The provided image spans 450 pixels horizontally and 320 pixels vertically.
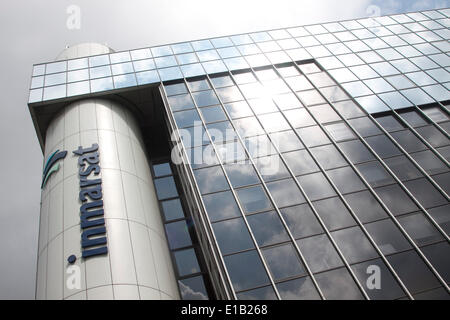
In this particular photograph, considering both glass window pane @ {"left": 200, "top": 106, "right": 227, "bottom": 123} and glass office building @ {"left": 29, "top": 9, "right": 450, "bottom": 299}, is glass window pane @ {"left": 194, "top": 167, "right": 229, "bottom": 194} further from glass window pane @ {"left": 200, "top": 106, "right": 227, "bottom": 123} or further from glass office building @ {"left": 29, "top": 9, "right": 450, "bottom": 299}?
glass window pane @ {"left": 200, "top": 106, "right": 227, "bottom": 123}

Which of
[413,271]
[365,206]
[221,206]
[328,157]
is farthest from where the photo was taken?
[328,157]

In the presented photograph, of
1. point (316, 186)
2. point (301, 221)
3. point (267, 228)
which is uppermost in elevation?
point (316, 186)

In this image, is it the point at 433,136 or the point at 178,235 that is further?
the point at 178,235

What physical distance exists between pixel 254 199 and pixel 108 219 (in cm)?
877

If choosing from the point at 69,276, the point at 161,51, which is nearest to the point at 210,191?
the point at 69,276

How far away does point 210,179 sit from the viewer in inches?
918

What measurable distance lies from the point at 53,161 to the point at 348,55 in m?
26.3

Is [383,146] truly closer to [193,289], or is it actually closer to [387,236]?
[387,236]

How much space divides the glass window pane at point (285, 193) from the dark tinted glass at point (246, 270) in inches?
152

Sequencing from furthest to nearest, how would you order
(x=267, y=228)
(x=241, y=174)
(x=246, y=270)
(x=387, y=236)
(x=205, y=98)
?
1. (x=205, y=98)
2. (x=241, y=174)
3. (x=267, y=228)
4. (x=387, y=236)
5. (x=246, y=270)

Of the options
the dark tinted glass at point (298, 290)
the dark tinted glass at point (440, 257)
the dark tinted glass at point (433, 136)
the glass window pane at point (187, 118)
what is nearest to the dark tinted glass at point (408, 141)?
the dark tinted glass at point (433, 136)

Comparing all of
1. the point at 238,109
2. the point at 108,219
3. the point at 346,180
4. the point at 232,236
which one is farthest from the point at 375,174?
the point at 108,219

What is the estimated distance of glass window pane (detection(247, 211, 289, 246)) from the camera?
19.9 meters

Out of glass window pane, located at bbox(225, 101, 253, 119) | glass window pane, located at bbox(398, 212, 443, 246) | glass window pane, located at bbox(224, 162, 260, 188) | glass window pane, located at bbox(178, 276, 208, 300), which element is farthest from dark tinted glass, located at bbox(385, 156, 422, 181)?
glass window pane, located at bbox(178, 276, 208, 300)
